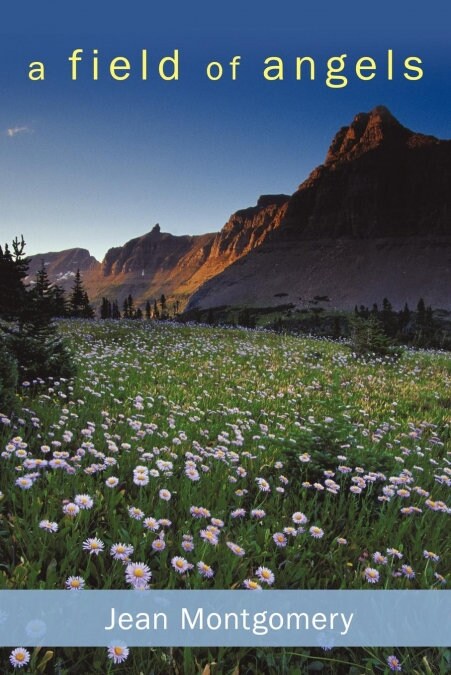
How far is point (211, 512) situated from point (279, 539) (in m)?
0.72

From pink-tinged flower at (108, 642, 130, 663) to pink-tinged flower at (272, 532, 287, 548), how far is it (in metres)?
1.51

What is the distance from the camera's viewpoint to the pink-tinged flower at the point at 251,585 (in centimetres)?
287

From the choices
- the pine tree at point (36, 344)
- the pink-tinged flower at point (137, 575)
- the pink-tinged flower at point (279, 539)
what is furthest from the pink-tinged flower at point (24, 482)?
the pine tree at point (36, 344)

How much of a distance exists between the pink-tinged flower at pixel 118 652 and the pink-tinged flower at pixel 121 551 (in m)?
0.62

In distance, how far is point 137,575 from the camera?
276 centimetres

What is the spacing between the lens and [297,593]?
3.01 meters

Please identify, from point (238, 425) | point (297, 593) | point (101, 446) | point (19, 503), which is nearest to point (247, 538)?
point (297, 593)

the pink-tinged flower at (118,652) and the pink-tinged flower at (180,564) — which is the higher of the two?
the pink-tinged flower at (180,564)

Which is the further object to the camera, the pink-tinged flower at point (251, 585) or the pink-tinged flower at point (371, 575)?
the pink-tinged flower at point (371, 575)

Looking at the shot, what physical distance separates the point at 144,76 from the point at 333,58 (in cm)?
271

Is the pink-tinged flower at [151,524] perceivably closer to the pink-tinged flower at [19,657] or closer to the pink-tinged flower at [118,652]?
the pink-tinged flower at [118,652]

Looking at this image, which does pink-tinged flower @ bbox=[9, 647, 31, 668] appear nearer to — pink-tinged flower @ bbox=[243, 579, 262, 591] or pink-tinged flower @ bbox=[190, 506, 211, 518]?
pink-tinged flower @ bbox=[243, 579, 262, 591]

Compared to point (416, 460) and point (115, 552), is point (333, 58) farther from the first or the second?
point (115, 552)

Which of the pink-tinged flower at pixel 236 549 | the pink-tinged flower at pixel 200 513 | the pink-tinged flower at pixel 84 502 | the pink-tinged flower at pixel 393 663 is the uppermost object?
the pink-tinged flower at pixel 84 502
